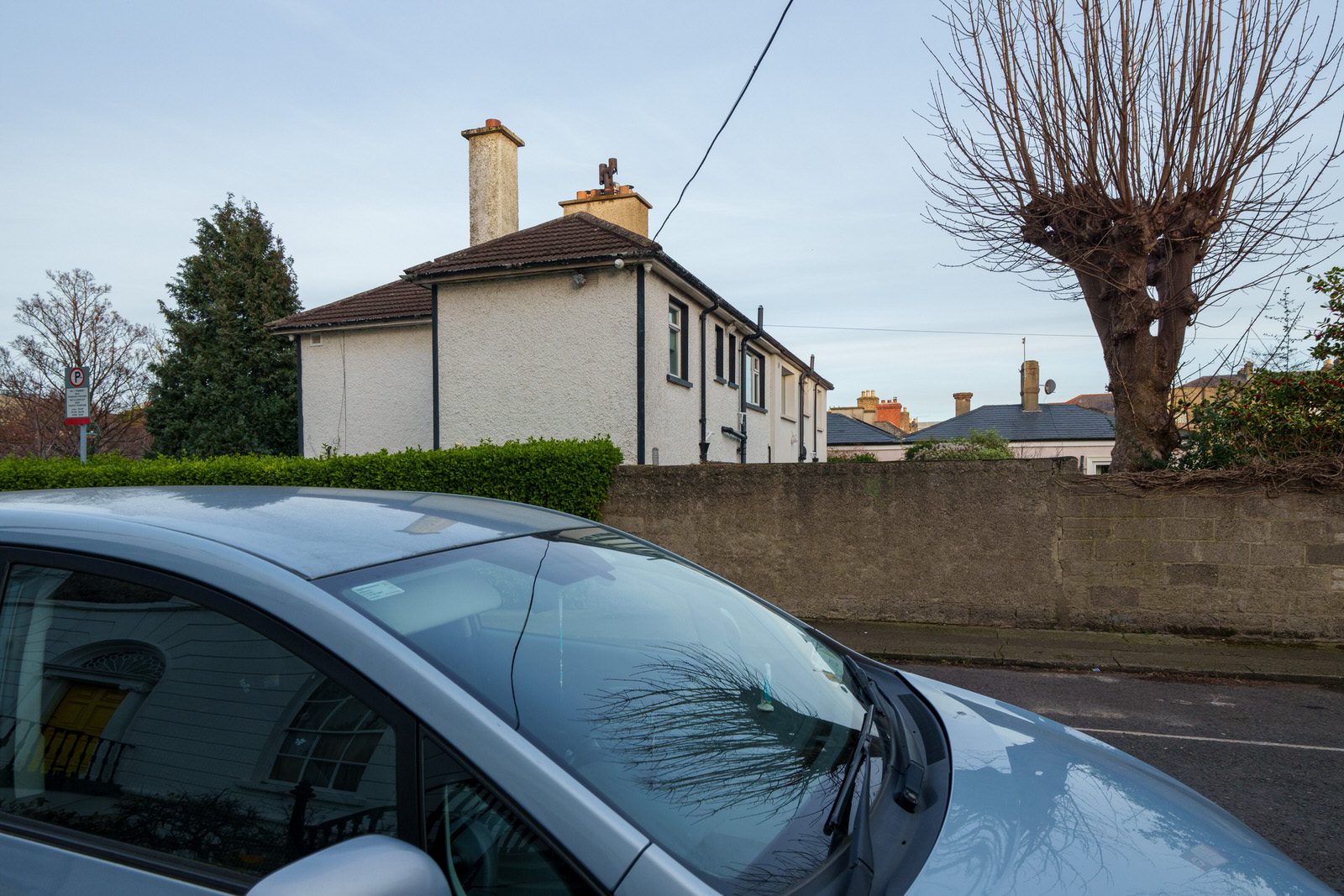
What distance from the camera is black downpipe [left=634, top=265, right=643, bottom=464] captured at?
1420cm

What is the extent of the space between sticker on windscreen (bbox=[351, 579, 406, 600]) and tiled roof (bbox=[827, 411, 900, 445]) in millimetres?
40860

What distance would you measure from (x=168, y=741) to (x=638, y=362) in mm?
12907

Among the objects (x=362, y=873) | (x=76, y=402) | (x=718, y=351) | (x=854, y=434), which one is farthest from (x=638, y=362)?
(x=854, y=434)

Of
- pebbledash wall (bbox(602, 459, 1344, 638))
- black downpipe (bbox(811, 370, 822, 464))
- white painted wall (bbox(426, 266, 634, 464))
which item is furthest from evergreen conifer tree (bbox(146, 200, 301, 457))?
pebbledash wall (bbox(602, 459, 1344, 638))

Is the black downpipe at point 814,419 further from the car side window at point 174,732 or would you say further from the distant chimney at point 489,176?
the car side window at point 174,732

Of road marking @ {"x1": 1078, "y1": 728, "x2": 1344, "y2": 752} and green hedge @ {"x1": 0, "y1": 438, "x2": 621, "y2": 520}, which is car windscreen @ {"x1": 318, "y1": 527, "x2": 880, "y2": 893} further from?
green hedge @ {"x1": 0, "y1": 438, "x2": 621, "y2": 520}

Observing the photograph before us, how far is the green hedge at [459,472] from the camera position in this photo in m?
10.5

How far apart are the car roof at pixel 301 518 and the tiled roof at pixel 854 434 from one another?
132 feet

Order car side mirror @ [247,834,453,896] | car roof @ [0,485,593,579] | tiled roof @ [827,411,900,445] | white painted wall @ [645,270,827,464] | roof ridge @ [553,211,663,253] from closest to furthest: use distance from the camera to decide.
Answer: car side mirror @ [247,834,453,896] → car roof @ [0,485,593,579] → roof ridge @ [553,211,663,253] → white painted wall @ [645,270,827,464] → tiled roof @ [827,411,900,445]

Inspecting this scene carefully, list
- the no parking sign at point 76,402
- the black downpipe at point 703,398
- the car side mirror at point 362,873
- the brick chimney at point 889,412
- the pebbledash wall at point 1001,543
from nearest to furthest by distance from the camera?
the car side mirror at point 362,873, the pebbledash wall at point 1001,543, the no parking sign at point 76,402, the black downpipe at point 703,398, the brick chimney at point 889,412

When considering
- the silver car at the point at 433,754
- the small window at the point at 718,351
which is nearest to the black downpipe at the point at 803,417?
the small window at the point at 718,351

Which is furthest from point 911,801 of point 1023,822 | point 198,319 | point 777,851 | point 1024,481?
point 198,319

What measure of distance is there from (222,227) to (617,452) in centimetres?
2521

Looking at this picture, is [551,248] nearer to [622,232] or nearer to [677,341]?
[622,232]
